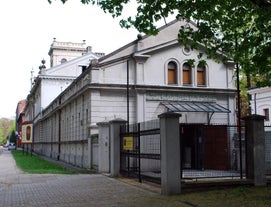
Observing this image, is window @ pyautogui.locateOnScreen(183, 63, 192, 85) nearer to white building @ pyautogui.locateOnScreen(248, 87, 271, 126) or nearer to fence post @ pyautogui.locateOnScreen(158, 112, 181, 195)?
fence post @ pyautogui.locateOnScreen(158, 112, 181, 195)

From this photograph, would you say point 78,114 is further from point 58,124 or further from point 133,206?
point 133,206

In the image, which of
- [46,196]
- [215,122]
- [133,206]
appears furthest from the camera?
[215,122]

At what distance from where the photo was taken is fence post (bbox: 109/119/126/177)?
17.5 metres

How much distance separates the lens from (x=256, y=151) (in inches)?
513

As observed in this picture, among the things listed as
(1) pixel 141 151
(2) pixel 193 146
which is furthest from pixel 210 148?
(1) pixel 141 151

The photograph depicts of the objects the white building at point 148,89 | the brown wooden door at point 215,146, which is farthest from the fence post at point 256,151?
the white building at point 148,89

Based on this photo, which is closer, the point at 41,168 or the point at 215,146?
the point at 215,146

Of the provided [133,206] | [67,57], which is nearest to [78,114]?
[133,206]

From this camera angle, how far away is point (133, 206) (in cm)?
997

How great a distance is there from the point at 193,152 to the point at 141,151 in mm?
6656

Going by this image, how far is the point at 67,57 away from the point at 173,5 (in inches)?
2500

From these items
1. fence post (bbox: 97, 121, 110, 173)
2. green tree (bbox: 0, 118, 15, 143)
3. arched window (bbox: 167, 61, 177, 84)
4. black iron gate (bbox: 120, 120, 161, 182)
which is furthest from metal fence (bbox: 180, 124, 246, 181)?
green tree (bbox: 0, 118, 15, 143)

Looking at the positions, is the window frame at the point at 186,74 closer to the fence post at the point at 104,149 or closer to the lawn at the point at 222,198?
the fence post at the point at 104,149

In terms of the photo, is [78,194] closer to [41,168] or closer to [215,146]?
[215,146]
